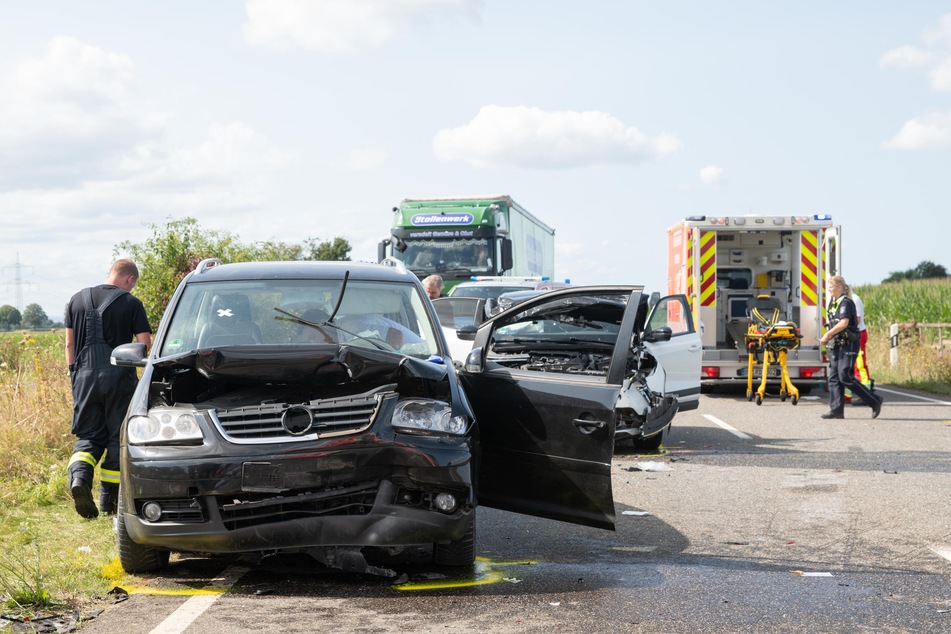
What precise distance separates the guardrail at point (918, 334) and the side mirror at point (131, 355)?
21707 millimetres

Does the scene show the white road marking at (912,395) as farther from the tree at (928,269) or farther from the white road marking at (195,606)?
the tree at (928,269)

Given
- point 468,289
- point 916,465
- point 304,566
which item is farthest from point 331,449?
point 468,289

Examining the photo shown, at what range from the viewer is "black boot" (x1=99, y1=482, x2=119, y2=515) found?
795 cm

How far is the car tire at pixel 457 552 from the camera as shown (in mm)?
6008

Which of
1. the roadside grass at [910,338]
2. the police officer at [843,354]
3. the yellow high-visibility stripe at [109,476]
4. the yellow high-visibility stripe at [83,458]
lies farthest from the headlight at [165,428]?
the roadside grass at [910,338]

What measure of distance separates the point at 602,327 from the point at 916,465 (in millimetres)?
3165

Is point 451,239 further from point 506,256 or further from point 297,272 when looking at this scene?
point 297,272

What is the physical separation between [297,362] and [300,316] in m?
1.00

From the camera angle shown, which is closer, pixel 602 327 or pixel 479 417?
pixel 479 417

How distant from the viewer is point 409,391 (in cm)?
599

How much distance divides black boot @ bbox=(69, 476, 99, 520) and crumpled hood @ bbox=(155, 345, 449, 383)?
216cm

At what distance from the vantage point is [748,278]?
2062 cm

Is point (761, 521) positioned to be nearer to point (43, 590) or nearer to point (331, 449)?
point (331, 449)

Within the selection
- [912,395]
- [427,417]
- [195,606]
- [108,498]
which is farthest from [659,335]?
[912,395]
